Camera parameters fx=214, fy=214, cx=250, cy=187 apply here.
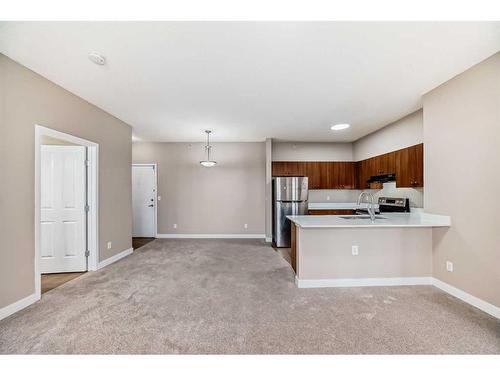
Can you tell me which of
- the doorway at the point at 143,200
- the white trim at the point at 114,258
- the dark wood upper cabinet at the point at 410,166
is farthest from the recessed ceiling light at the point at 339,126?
the white trim at the point at 114,258

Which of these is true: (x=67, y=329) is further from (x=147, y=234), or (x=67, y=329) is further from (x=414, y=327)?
(x=147, y=234)

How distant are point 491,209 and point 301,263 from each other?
201 cm

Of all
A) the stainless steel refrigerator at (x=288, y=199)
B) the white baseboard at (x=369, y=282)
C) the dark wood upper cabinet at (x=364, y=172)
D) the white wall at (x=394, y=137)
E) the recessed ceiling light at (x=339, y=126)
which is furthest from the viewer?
the stainless steel refrigerator at (x=288, y=199)

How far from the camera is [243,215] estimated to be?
19.2ft

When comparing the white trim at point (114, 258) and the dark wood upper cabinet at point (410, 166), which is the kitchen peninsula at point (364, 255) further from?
the white trim at point (114, 258)

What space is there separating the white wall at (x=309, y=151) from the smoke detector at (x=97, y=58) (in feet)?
14.1

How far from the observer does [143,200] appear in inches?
231

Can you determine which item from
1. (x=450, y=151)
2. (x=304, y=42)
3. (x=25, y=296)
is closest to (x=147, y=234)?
(x=25, y=296)

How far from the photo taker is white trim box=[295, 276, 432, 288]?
278 cm

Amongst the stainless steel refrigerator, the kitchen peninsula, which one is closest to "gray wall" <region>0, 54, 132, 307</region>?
the kitchen peninsula

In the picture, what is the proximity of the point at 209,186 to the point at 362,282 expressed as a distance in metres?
4.21

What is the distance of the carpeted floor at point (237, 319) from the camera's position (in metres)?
1.69

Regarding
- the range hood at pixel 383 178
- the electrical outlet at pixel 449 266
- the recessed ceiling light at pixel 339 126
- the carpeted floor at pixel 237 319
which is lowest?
the carpeted floor at pixel 237 319

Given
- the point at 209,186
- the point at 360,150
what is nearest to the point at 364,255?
the point at 360,150
